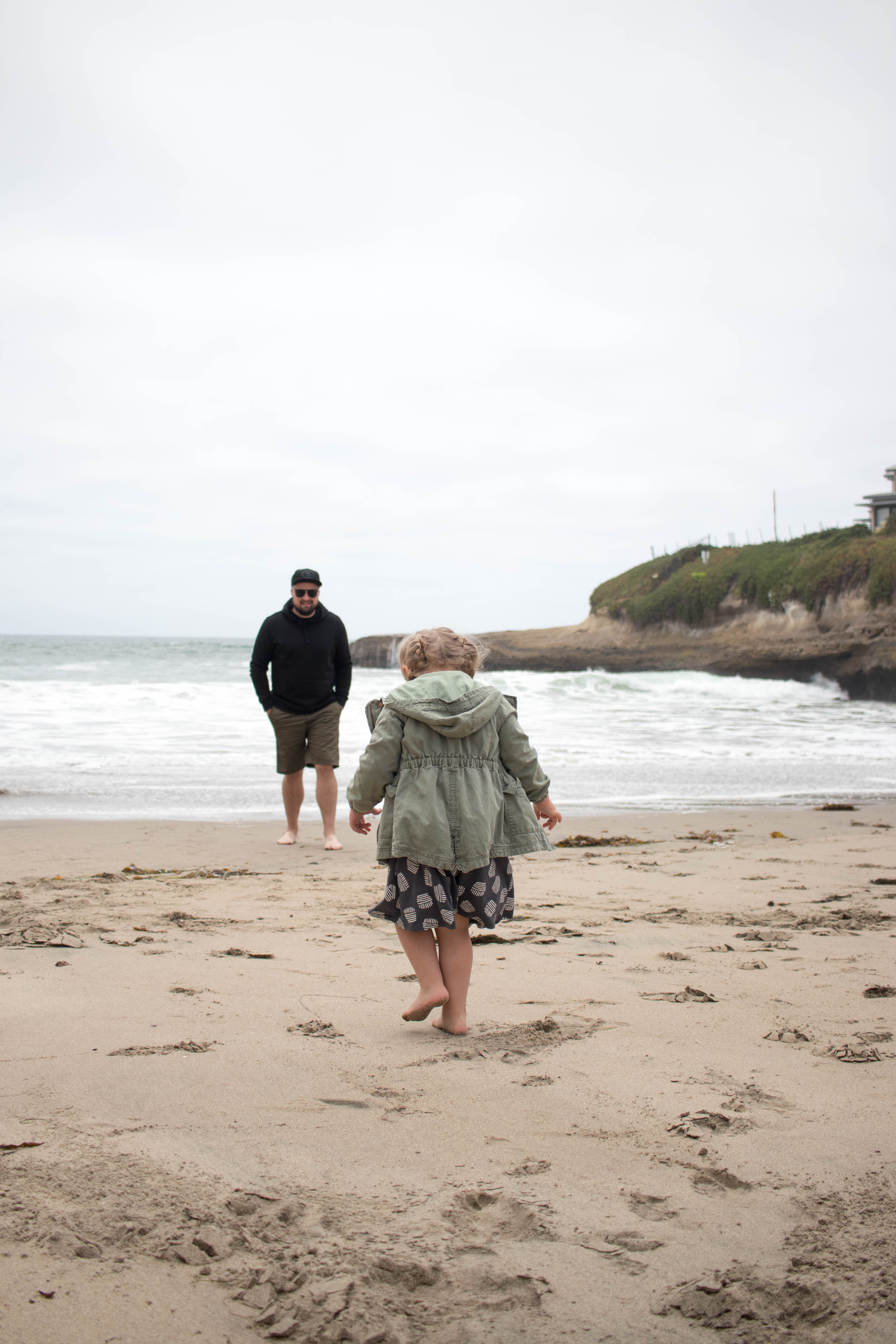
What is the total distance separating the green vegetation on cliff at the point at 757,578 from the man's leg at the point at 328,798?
2689 centimetres

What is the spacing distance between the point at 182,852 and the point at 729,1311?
491 cm

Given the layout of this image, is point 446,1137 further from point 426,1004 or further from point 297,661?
point 297,661

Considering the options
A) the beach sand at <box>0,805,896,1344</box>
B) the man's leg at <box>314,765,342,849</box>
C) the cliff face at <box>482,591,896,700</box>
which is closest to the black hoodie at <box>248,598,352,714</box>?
the man's leg at <box>314,765,342,849</box>

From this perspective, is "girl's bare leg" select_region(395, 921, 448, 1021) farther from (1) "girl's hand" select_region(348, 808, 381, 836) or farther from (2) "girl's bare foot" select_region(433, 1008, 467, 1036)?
(1) "girl's hand" select_region(348, 808, 381, 836)

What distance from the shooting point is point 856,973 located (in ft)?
10.8

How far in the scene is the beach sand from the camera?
1514 millimetres

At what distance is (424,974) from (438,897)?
26 centimetres

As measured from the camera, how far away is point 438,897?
2734 millimetres

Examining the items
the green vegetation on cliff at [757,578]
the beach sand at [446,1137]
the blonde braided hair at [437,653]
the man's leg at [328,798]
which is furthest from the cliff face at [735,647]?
the blonde braided hair at [437,653]

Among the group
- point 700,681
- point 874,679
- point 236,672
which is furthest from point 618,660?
point 236,672

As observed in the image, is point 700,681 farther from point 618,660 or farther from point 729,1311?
point 729,1311

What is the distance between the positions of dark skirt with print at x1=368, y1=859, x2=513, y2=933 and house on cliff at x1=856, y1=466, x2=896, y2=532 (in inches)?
1576

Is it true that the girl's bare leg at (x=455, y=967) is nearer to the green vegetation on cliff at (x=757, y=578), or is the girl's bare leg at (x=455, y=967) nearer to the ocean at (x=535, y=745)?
the ocean at (x=535, y=745)

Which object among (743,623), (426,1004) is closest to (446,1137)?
(426,1004)
